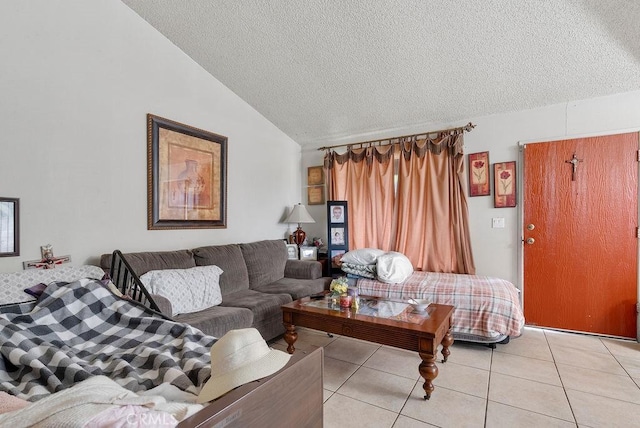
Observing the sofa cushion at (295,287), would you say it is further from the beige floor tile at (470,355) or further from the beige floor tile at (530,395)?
the beige floor tile at (530,395)

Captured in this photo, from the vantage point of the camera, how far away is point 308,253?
157 inches

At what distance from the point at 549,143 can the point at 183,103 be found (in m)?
3.65

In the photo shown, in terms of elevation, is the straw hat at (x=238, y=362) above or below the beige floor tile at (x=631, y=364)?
above

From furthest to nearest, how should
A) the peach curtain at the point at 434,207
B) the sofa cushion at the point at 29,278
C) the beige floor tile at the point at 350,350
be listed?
the peach curtain at the point at 434,207 → the beige floor tile at the point at 350,350 → the sofa cushion at the point at 29,278

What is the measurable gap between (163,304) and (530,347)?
9.63 feet

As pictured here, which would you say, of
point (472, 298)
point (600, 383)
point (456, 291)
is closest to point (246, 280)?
point (456, 291)

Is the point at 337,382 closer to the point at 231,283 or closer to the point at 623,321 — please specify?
the point at 231,283

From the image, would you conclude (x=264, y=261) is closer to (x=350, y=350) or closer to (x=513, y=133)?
(x=350, y=350)

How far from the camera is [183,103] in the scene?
300 cm

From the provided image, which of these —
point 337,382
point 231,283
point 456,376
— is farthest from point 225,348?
point 231,283

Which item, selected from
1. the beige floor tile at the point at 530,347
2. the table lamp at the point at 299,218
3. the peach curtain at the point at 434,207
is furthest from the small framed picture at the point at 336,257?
the beige floor tile at the point at 530,347

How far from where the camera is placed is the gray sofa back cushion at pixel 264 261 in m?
3.24

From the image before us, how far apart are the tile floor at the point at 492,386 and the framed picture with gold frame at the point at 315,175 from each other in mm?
2333

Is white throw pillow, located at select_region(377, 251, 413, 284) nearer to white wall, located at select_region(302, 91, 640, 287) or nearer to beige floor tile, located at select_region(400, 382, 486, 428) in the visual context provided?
white wall, located at select_region(302, 91, 640, 287)
